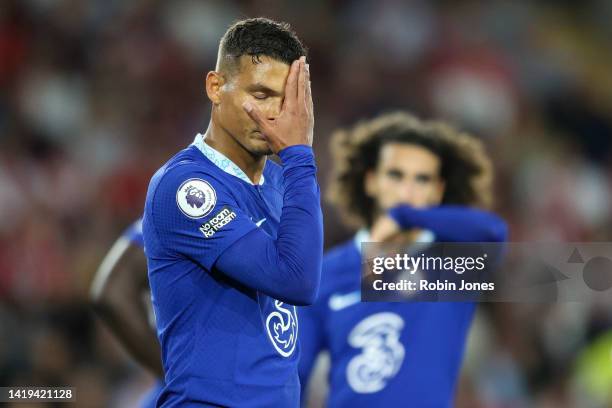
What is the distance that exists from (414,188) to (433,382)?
39.3 inches

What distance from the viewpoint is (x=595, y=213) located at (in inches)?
330

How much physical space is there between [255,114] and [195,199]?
251 mm

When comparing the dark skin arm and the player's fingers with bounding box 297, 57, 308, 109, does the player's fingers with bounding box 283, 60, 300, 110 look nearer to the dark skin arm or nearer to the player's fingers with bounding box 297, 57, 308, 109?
the player's fingers with bounding box 297, 57, 308, 109

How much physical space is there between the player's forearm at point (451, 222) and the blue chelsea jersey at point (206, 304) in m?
1.82

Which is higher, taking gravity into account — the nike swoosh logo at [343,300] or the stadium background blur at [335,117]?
the stadium background blur at [335,117]

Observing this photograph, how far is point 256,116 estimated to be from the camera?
8.39 feet

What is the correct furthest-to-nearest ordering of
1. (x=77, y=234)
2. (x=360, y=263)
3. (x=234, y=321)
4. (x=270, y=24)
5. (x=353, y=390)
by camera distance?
(x=77, y=234) → (x=360, y=263) → (x=353, y=390) → (x=270, y=24) → (x=234, y=321)

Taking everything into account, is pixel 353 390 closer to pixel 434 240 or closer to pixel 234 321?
pixel 434 240

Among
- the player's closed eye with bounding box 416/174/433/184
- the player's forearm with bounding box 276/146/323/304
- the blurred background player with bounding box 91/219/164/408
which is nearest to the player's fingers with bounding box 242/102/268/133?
the player's forearm with bounding box 276/146/323/304

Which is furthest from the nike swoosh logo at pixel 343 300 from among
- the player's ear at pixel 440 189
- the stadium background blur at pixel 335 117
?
the stadium background blur at pixel 335 117

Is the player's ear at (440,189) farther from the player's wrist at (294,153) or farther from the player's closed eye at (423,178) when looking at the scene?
the player's wrist at (294,153)

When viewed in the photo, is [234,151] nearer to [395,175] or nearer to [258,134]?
[258,134]

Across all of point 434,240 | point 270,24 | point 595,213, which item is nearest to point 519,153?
point 595,213

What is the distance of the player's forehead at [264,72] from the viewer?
2.59 m
